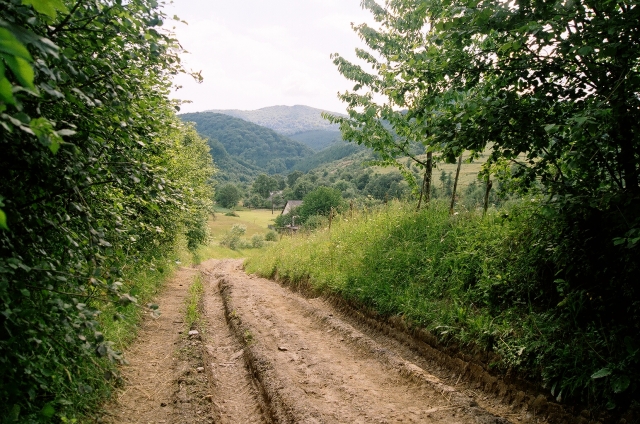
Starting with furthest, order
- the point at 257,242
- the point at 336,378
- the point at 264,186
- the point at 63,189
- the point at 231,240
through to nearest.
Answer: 1. the point at 264,186
2. the point at 257,242
3. the point at 231,240
4. the point at 336,378
5. the point at 63,189

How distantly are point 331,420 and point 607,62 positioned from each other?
5259 mm

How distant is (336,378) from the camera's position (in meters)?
5.56

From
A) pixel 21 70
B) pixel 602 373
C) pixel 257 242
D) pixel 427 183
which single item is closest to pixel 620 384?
pixel 602 373

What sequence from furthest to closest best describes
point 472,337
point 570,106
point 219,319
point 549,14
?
point 219,319
point 472,337
point 570,106
point 549,14

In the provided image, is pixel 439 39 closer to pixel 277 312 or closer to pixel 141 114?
pixel 141 114

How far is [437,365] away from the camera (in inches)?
227

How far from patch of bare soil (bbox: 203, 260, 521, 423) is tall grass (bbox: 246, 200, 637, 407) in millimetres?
775

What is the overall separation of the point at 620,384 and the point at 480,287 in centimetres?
258

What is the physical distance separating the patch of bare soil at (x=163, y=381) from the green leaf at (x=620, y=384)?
4432mm

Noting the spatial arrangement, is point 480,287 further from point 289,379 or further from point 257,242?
point 257,242

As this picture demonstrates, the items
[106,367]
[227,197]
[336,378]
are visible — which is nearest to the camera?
[106,367]

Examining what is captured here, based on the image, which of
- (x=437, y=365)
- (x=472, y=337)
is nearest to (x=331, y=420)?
(x=437, y=365)

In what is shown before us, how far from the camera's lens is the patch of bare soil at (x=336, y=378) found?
4.55m

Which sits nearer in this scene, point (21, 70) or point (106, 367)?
point (21, 70)
